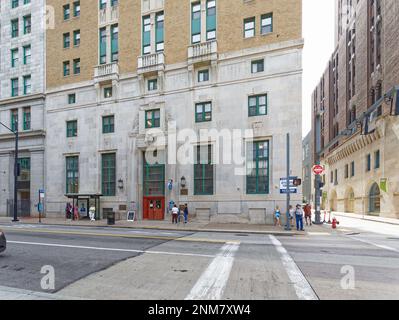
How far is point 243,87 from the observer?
22.8 meters

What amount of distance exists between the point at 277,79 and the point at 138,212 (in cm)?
1755

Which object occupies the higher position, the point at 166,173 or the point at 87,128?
the point at 87,128

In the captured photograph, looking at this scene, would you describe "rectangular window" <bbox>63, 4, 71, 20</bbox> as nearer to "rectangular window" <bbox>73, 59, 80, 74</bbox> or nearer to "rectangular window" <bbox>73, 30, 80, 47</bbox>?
"rectangular window" <bbox>73, 30, 80, 47</bbox>

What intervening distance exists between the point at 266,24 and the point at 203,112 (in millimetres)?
9284

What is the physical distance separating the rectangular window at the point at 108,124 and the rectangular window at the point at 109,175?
2.55 m

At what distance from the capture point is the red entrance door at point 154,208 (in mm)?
24812

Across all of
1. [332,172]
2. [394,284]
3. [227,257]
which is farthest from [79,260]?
[332,172]

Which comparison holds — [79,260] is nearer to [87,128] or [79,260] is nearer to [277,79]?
[277,79]

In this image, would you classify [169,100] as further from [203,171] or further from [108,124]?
[203,171]

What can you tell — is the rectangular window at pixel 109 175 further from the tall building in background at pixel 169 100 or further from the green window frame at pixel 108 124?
the green window frame at pixel 108 124

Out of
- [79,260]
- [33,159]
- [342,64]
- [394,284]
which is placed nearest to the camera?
[394,284]

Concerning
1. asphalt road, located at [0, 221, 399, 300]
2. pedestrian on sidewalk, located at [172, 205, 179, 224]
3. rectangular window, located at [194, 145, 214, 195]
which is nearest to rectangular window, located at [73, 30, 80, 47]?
rectangular window, located at [194, 145, 214, 195]

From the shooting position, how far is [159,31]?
2589 centimetres

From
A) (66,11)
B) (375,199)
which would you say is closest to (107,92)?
(66,11)
